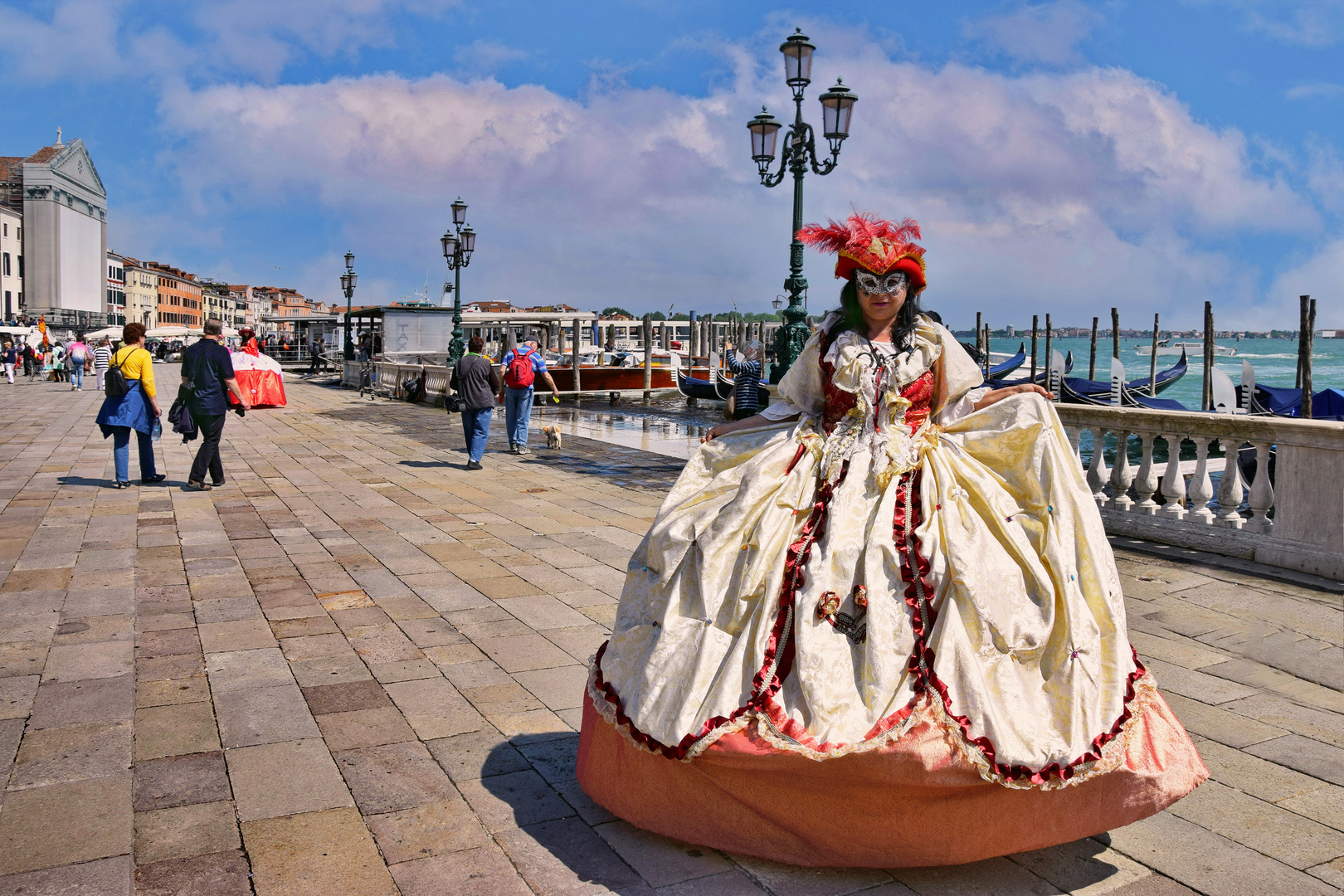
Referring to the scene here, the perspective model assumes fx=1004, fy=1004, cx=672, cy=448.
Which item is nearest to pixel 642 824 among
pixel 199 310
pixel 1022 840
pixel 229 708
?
pixel 1022 840

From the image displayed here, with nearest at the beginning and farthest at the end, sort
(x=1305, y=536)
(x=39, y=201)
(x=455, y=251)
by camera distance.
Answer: (x=1305, y=536), (x=455, y=251), (x=39, y=201)

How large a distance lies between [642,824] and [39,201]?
7742cm

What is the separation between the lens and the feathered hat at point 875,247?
283 centimetres

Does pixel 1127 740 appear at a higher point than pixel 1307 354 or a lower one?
lower

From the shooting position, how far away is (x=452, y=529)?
6.87 meters

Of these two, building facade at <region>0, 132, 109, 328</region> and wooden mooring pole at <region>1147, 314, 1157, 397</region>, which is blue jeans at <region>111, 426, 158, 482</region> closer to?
Result: wooden mooring pole at <region>1147, 314, 1157, 397</region>

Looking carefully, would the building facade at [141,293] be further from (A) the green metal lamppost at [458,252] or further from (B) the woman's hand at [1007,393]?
(B) the woman's hand at [1007,393]

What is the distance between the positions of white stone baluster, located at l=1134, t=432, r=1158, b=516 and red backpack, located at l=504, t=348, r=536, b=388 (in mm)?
6721

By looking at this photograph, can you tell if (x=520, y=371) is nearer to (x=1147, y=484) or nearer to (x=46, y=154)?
(x=1147, y=484)

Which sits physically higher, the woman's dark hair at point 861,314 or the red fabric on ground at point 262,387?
the woman's dark hair at point 861,314

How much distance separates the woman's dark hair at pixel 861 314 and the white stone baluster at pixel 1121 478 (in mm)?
4139

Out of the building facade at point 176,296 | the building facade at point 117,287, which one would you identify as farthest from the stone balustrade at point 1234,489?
the building facade at point 176,296

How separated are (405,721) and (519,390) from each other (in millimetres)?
8196

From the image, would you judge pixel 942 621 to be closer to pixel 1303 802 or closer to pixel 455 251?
pixel 1303 802
